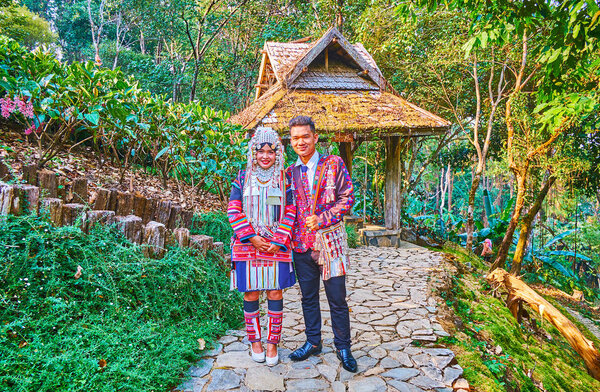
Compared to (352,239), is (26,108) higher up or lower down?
higher up

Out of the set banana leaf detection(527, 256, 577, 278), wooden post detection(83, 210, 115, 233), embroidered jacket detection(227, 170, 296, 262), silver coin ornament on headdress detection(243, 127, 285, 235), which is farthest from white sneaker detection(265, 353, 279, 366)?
banana leaf detection(527, 256, 577, 278)

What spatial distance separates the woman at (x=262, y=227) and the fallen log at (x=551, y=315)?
4.04 meters

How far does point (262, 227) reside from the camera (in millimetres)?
2752

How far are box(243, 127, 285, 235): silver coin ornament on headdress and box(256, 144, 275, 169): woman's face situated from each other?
2cm

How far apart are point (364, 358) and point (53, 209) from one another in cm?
265

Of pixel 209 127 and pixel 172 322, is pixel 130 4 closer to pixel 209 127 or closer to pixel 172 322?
pixel 209 127

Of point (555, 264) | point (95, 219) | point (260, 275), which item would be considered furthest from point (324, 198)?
point (555, 264)

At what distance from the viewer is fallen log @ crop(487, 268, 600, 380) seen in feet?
15.7

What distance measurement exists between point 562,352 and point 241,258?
5.54 meters

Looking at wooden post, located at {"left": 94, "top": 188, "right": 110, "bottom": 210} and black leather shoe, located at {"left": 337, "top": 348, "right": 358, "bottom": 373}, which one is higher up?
wooden post, located at {"left": 94, "top": 188, "right": 110, "bottom": 210}

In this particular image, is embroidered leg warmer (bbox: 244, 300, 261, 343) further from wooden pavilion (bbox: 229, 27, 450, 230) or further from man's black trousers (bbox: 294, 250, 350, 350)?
wooden pavilion (bbox: 229, 27, 450, 230)

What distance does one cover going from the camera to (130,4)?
16031 millimetres

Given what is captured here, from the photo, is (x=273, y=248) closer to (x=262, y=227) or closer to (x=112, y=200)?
(x=262, y=227)

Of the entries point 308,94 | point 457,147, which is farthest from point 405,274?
point 457,147
